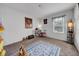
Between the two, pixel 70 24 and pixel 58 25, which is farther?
pixel 58 25

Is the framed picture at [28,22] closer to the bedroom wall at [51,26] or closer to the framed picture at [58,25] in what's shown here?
the bedroom wall at [51,26]

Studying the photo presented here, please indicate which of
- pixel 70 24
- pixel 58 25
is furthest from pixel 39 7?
pixel 70 24

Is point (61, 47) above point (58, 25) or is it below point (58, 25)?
below

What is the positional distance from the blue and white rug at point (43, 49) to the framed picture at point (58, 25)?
0.30 meters

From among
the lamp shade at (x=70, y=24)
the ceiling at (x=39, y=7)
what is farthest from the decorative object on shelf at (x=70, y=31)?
the ceiling at (x=39, y=7)

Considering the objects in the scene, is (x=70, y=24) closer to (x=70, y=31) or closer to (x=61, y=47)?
(x=70, y=31)

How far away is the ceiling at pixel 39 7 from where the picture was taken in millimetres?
1196

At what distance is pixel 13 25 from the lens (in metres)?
1.24

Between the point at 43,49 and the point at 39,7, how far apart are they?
0.73m

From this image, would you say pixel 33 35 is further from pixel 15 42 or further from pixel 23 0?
pixel 23 0

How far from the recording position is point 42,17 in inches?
53.3

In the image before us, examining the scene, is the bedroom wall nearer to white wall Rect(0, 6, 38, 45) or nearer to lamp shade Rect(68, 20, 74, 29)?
lamp shade Rect(68, 20, 74, 29)

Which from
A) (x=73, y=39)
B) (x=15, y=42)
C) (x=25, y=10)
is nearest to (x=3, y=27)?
(x=15, y=42)

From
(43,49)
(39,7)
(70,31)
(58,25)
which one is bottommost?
(43,49)
